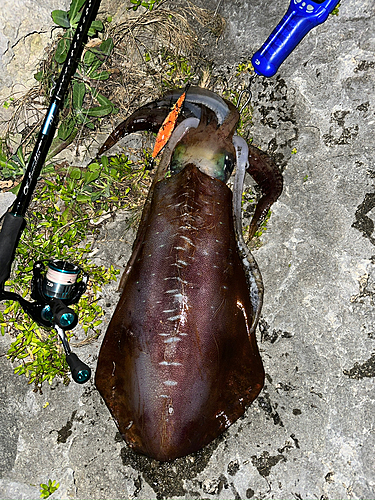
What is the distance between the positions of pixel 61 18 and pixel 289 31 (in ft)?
5.72

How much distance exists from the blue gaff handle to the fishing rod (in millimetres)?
1365

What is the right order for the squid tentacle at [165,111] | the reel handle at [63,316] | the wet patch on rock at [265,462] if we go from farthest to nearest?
the squid tentacle at [165,111] → the wet patch on rock at [265,462] → the reel handle at [63,316]

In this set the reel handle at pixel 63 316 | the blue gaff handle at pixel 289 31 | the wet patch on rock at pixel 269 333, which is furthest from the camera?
the blue gaff handle at pixel 289 31

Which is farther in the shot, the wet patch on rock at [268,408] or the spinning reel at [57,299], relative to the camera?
the wet patch on rock at [268,408]

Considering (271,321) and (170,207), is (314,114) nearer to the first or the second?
(170,207)

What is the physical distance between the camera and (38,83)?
3.14 m

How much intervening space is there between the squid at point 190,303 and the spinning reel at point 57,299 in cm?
20

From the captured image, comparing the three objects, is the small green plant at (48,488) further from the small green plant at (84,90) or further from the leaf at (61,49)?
the leaf at (61,49)

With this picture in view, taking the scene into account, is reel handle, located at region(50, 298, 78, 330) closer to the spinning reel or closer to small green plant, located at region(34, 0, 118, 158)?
the spinning reel

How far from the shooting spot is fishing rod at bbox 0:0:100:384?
235 centimetres

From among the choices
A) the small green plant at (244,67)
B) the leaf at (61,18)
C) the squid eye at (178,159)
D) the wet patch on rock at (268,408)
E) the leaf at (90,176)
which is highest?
the small green plant at (244,67)

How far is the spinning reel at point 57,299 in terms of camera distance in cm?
232

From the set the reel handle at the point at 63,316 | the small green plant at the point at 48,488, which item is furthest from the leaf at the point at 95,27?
the small green plant at the point at 48,488

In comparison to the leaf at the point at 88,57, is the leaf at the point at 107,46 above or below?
above
